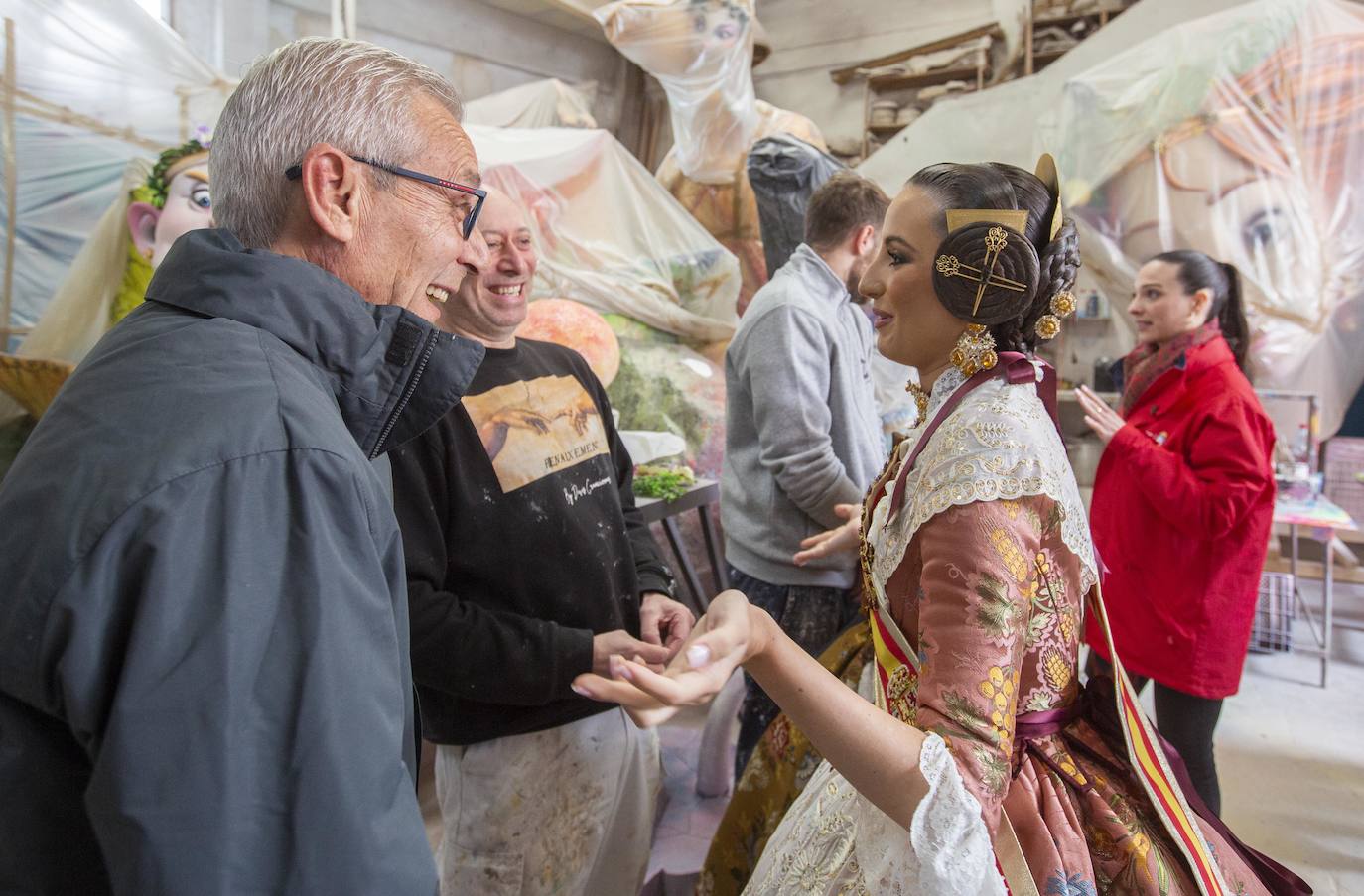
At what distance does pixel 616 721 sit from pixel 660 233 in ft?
13.0

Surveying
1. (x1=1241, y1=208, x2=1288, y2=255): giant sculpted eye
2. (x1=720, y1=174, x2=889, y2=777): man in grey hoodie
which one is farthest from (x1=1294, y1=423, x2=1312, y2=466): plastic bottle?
(x1=720, y1=174, x2=889, y2=777): man in grey hoodie

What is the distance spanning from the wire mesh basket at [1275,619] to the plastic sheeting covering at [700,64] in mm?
4613

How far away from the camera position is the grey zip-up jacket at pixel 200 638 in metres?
0.62

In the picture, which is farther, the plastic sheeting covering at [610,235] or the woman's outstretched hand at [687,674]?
the plastic sheeting covering at [610,235]

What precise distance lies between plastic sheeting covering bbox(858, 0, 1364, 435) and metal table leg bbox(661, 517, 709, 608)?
156 inches

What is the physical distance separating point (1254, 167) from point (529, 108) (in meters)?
5.37

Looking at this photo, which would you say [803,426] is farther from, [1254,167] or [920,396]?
[1254,167]

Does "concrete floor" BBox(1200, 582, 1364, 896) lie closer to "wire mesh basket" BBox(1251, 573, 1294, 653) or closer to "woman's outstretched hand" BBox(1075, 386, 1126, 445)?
"wire mesh basket" BBox(1251, 573, 1294, 653)

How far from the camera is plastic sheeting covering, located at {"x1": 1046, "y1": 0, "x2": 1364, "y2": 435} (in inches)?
204

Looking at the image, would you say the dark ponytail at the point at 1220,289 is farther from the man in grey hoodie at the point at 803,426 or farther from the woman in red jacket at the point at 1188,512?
the man in grey hoodie at the point at 803,426

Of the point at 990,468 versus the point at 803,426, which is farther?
the point at 803,426

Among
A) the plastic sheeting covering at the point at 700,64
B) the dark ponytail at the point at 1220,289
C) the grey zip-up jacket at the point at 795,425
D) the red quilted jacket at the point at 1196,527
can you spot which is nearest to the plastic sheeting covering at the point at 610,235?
the plastic sheeting covering at the point at 700,64

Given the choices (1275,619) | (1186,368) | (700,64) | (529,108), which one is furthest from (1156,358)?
(529,108)

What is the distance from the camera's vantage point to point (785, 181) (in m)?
3.50
